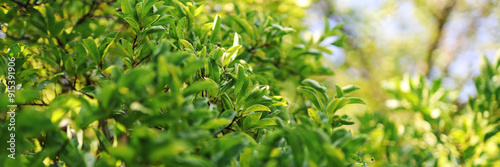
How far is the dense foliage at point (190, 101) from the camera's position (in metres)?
0.62

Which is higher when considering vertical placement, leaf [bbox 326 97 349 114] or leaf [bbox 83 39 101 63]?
leaf [bbox 83 39 101 63]

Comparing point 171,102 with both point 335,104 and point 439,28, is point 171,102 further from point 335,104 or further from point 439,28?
point 439,28

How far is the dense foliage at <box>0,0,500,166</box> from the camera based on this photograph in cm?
62

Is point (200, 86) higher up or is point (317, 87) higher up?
point (200, 86)

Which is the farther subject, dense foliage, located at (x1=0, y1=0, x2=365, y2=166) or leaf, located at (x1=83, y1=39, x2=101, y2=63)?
leaf, located at (x1=83, y1=39, x2=101, y2=63)

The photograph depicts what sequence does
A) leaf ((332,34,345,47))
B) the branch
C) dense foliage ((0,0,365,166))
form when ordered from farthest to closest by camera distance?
1. the branch
2. leaf ((332,34,345,47))
3. dense foliage ((0,0,365,166))

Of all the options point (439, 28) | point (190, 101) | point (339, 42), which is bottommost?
point (439, 28)

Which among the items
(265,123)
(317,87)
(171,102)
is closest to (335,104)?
(317,87)

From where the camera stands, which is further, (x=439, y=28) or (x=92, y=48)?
(x=439, y=28)

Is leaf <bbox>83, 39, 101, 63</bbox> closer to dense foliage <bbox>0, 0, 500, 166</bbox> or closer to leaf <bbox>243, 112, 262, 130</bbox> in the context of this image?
dense foliage <bbox>0, 0, 500, 166</bbox>

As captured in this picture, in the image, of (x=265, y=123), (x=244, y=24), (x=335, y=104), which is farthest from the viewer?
(x=244, y=24)

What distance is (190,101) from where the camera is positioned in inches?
30.2

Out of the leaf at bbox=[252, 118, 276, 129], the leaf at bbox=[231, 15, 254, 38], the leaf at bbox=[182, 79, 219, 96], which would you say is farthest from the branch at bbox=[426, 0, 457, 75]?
the leaf at bbox=[182, 79, 219, 96]

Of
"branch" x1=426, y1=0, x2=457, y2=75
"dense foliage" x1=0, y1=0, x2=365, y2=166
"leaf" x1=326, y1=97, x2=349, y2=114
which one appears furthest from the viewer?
"branch" x1=426, y1=0, x2=457, y2=75
